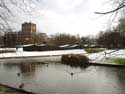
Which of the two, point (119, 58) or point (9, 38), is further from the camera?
point (119, 58)

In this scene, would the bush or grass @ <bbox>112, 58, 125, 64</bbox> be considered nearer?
grass @ <bbox>112, 58, 125, 64</bbox>

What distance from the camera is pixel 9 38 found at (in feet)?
29.0

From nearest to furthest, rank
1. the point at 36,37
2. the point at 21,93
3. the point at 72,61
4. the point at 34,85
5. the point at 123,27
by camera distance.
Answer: the point at 123,27, the point at 21,93, the point at 34,85, the point at 72,61, the point at 36,37

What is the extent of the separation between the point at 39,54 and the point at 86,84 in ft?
98.3

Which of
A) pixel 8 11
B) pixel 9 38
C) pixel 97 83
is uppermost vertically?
pixel 8 11

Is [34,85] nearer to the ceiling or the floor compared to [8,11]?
nearer to the floor

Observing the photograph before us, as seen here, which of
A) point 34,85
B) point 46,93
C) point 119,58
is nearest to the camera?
point 46,93

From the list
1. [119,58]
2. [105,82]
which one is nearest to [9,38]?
[105,82]

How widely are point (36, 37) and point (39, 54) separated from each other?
3167cm

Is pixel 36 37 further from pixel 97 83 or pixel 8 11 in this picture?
pixel 8 11

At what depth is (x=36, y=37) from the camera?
75000 millimetres

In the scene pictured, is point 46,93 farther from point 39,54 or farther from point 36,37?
point 36,37

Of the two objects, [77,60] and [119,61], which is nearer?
[119,61]

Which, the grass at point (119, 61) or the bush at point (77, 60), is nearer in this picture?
the grass at point (119, 61)
